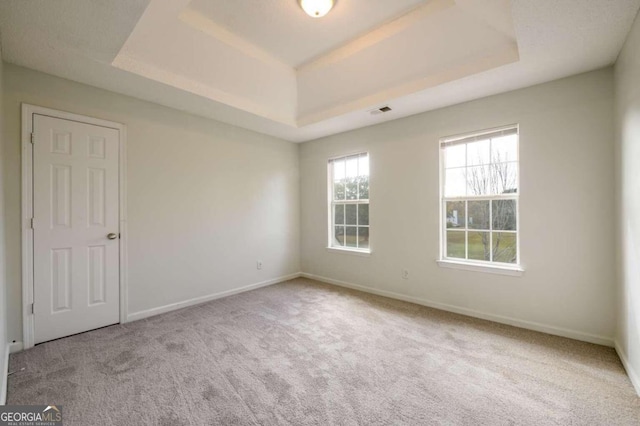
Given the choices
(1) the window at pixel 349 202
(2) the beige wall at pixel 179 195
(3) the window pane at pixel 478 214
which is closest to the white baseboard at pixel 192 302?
(2) the beige wall at pixel 179 195

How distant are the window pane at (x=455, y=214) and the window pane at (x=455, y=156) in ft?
1.57

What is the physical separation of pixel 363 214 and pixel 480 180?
5.63ft

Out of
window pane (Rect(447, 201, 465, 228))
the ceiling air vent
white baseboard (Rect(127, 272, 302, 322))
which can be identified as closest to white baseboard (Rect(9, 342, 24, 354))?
white baseboard (Rect(127, 272, 302, 322))

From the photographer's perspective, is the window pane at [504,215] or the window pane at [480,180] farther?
the window pane at [480,180]

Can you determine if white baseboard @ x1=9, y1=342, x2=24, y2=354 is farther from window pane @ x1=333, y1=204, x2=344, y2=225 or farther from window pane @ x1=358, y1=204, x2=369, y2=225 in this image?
window pane @ x1=358, y1=204, x2=369, y2=225

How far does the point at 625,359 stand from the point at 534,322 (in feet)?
2.29

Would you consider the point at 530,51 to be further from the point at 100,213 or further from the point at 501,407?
the point at 100,213

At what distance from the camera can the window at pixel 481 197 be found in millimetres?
3027

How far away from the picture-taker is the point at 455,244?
343 cm

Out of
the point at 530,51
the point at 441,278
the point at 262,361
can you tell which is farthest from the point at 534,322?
the point at 262,361

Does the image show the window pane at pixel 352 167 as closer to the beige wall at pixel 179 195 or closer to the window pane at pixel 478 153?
the beige wall at pixel 179 195

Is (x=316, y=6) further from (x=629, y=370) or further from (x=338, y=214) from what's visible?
(x=629, y=370)

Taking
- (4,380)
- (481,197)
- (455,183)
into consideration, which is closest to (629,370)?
(481,197)

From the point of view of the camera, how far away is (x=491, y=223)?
3.14 metres
